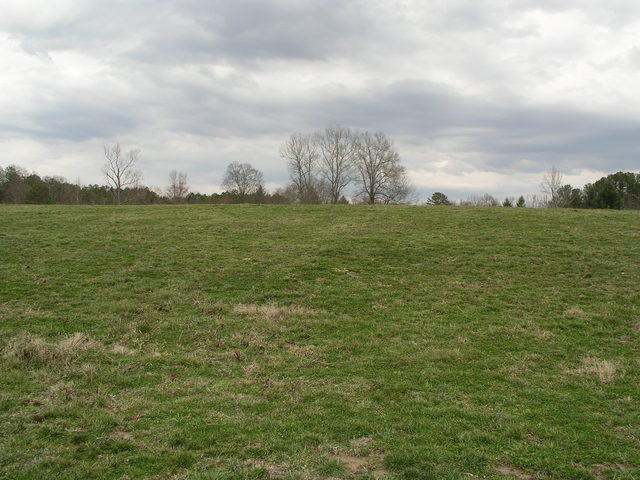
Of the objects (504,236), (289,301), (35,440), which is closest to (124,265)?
(289,301)

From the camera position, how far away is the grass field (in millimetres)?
5074

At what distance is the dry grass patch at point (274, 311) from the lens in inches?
443

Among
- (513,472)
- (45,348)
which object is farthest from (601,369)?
(45,348)

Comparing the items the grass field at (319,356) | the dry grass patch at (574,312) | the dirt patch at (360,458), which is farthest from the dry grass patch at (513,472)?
the dry grass patch at (574,312)

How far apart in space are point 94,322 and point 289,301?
503cm

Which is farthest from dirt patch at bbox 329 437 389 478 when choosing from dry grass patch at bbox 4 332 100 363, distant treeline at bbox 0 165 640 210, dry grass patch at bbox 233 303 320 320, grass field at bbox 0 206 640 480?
distant treeline at bbox 0 165 640 210

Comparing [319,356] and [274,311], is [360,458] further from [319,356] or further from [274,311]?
[274,311]

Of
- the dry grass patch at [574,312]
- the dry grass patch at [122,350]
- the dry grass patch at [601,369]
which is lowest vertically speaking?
the dry grass patch at [601,369]

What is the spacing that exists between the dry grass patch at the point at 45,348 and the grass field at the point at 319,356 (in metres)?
0.05

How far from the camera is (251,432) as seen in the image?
5.61 m

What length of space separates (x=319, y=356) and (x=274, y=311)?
9.72ft

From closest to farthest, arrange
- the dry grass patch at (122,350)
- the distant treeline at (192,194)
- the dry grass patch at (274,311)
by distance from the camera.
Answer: the dry grass patch at (122,350) → the dry grass patch at (274,311) → the distant treeline at (192,194)

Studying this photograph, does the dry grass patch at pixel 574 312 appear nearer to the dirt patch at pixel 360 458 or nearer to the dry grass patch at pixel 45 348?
the dirt patch at pixel 360 458

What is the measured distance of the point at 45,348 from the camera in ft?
27.7
